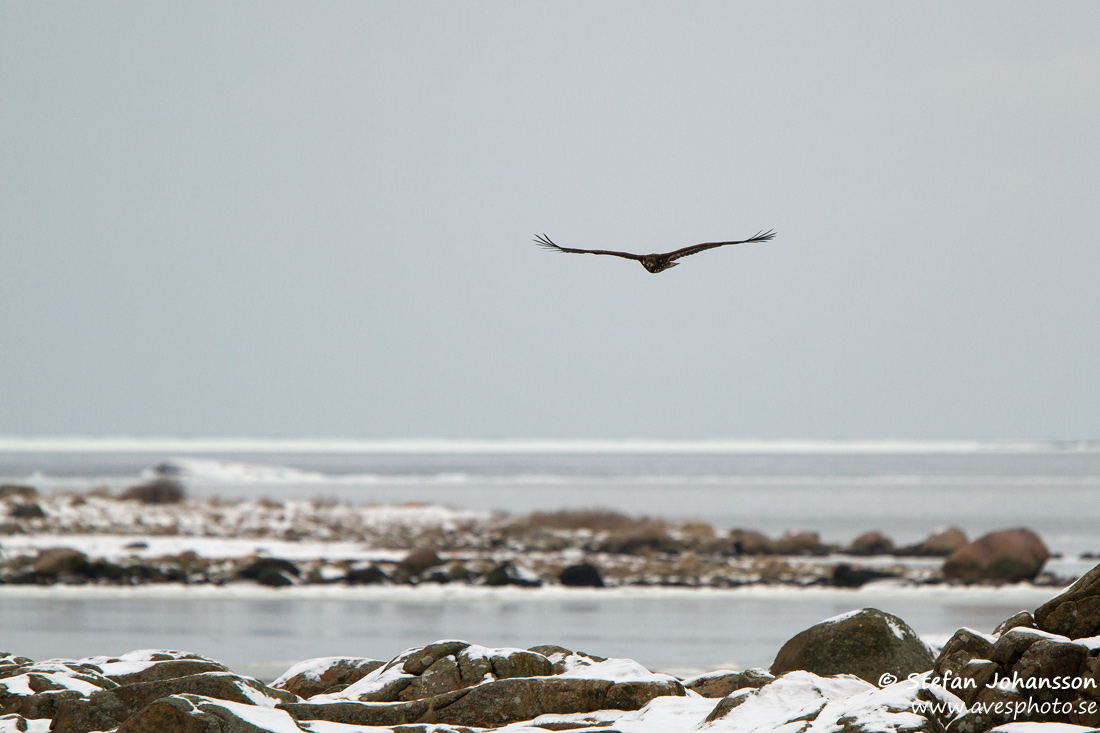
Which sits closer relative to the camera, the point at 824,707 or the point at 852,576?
the point at 824,707

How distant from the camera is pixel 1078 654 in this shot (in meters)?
7.43

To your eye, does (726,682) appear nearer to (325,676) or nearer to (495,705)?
(495,705)

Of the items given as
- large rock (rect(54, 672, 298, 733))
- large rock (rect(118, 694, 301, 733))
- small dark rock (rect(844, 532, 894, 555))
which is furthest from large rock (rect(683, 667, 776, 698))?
small dark rock (rect(844, 532, 894, 555))

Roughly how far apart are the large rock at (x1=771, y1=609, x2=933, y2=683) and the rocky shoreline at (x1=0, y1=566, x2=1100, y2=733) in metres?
0.01

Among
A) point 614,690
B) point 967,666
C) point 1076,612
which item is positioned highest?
point 1076,612

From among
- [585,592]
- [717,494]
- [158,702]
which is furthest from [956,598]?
[717,494]

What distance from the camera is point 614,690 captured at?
8.85m

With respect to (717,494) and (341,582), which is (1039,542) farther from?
(717,494)

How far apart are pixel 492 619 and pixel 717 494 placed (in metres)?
57.1

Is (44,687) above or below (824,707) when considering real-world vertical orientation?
below

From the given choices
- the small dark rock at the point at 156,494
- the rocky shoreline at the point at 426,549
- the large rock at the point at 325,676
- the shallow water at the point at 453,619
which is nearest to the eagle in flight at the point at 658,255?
the large rock at the point at 325,676

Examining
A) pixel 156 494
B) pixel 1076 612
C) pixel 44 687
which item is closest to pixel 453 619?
pixel 44 687

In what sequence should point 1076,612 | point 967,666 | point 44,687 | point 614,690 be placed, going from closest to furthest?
point 967,666 → point 1076,612 → point 614,690 → point 44,687

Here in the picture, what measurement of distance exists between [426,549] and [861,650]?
23.3 metres
